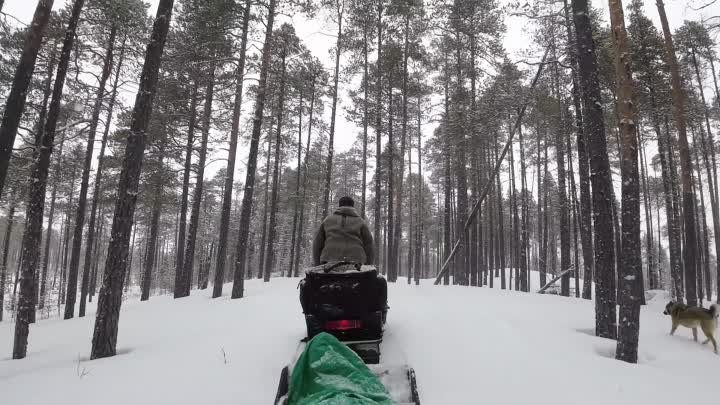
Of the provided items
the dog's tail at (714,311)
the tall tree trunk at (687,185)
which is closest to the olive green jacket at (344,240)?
the dog's tail at (714,311)

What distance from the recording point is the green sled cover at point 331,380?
2.21 meters

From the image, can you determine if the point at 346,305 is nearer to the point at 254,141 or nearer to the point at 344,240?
the point at 344,240

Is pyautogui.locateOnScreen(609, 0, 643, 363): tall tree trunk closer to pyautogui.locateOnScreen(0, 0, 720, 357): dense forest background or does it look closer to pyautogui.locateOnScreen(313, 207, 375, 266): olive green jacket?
pyautogui.locateOnScreen(0, 0, 720, 357): dense forest background

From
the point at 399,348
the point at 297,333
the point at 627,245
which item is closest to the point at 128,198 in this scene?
the point at 297,333

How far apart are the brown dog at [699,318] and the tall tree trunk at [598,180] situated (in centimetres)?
262

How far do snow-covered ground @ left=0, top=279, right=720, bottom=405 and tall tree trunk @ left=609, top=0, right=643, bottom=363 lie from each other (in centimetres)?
50

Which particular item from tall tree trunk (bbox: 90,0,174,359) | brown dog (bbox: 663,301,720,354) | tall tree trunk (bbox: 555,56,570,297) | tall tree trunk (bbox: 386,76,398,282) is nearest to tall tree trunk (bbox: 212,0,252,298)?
tall tree trunk (bbox: 90,0,174,359)

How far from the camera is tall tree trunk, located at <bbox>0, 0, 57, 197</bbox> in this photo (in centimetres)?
646

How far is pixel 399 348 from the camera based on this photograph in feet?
15.8

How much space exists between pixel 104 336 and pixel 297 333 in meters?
3.30

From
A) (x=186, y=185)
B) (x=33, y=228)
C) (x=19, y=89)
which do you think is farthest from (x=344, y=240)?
(x=186, y=185)

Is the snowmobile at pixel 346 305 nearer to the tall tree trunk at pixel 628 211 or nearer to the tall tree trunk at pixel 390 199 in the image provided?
the tall tree trunk at pixel 628 211

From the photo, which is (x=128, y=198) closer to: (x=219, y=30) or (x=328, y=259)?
(x=328, y=259)

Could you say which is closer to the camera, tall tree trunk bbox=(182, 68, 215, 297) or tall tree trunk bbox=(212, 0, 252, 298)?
tall tree trunk bbox=(212, 0, 252, 298)
